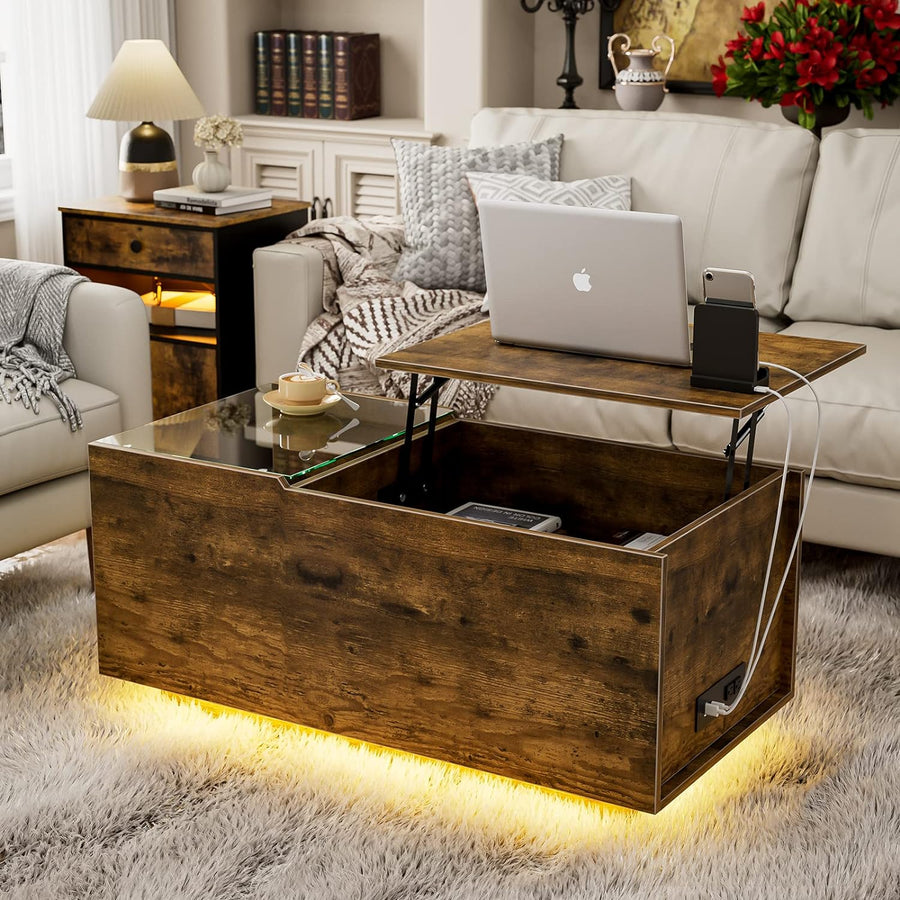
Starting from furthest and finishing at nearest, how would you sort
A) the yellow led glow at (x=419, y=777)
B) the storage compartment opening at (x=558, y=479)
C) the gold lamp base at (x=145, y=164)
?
the gold lamp base at (x=145, y=164) → the storage compartment opening at (x=558, y=479) → the yellow led glow at (x=419, y=777)

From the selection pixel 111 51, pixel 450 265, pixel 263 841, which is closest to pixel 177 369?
pixel 450 265

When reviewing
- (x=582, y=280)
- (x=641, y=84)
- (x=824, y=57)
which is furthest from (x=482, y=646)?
(x=641, y=84)

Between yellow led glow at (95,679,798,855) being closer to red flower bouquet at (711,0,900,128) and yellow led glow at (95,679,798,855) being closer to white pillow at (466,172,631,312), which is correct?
white pillow at (466,172,631,312)

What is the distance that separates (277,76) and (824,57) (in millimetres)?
1959

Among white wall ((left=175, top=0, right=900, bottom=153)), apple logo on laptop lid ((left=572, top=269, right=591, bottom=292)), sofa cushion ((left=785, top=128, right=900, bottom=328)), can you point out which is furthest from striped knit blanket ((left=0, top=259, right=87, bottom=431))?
white wall ((left=175, top=0, right=900, bottom=153))

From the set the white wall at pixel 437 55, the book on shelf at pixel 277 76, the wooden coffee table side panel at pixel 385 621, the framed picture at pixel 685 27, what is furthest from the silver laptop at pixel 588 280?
the book on shelf at pixel 277 76

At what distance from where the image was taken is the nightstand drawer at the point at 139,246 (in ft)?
11.8

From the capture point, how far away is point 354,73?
4668 millimetres

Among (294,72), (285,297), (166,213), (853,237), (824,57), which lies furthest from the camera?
(294,72)

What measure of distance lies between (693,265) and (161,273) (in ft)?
4.48

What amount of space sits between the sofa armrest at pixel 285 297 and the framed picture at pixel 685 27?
151cm

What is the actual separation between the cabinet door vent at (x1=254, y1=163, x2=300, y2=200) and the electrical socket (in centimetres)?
307

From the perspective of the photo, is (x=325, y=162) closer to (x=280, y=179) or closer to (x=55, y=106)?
(x=280, y=179)

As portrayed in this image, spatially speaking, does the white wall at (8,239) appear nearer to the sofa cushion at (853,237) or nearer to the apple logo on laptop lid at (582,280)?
the sofa cushion at (853,237)
